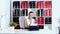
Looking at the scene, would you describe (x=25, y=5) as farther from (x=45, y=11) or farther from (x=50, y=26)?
(x=50, y=26)

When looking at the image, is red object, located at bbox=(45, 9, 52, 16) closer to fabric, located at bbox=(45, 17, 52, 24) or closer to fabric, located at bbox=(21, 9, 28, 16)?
fabric, located at bbox=(45, 17, 52, 24)

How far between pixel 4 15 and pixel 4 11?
11 cm

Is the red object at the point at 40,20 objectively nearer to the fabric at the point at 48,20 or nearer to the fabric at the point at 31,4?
the fabric at the point at 48,20

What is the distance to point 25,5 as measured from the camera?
3480 mm

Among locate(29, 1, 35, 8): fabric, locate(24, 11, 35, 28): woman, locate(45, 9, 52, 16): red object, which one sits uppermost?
locate(29, 1, 35, 8): fabric

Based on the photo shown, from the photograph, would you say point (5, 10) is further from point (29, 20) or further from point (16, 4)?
point (29, 20)

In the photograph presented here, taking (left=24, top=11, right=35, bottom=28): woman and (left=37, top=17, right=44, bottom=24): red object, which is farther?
(left=37, top=17, right=44, bottom=24): red object

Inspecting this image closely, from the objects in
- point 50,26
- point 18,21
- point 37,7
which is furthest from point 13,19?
point 50,26

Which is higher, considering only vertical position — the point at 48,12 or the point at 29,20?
the point at 48,12

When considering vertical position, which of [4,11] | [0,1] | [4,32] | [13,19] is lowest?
[4,32]

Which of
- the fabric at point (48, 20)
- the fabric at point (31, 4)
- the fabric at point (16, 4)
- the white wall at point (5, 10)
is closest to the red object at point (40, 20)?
the fabric at point (48, 20)

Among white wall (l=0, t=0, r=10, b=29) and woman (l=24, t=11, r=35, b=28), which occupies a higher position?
white wall (l=0, t=0, r=10, b=29)

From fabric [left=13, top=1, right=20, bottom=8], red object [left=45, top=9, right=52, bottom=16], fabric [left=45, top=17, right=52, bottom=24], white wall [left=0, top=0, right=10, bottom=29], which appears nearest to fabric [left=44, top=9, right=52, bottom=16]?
red object [left=45, top=9, right=52, bottom=16]

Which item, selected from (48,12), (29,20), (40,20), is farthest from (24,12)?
(48,12)
